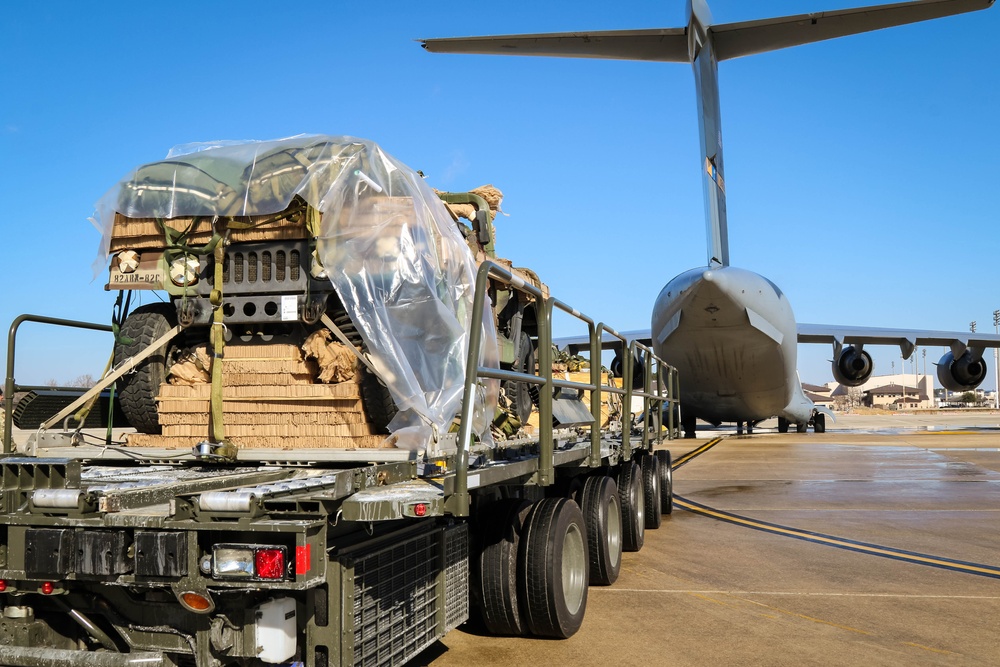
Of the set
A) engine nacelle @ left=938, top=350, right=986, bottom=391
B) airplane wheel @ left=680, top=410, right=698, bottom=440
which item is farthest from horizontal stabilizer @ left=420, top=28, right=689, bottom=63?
engine nacelle @ left=938, top=350, right=986, bottom=391

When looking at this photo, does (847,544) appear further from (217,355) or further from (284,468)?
(217,355)

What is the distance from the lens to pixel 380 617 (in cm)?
367

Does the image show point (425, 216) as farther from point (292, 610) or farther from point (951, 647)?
point (951, 647)

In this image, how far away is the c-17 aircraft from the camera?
19.9m

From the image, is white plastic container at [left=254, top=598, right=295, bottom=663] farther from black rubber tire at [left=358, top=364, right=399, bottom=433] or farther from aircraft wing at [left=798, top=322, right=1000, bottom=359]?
aircraft wing at [left=798, top=322, right=1000, bottom=359]

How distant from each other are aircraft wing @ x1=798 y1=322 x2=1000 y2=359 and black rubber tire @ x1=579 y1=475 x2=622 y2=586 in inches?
1056

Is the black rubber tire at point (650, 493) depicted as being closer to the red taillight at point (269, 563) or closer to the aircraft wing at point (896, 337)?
the red taillight at point (269, 563)

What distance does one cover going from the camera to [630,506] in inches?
337

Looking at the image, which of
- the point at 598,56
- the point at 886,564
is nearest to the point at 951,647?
the point at 886,564

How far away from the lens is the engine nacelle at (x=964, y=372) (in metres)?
31.5

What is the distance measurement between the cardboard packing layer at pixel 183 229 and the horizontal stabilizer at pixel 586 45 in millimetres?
17428

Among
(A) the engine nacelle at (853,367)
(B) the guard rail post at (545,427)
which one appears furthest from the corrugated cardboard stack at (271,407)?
(A) the engine nacelle at (853,367)

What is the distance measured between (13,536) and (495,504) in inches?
100

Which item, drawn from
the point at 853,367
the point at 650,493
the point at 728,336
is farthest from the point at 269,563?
the point at 853,367
